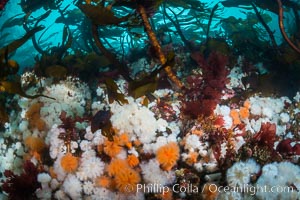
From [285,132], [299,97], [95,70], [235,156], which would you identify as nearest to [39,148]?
[95,70]

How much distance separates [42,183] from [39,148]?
1.98ft

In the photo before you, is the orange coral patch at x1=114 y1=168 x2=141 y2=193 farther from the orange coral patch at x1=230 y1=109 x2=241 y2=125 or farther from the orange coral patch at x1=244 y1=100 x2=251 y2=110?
the orange coral patch at x1=244 y1=100 x2=251 y2=110

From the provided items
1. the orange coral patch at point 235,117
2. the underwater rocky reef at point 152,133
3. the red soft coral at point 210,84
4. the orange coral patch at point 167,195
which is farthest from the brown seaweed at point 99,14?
A: the orange coral patch at point 167,195

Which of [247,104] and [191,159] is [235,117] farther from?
[191,159]

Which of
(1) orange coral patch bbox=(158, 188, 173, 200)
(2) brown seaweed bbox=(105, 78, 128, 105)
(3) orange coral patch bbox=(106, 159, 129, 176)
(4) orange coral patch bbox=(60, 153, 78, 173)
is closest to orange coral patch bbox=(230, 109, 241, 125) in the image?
(1) orange coral patch bbox=(158, 188, 173, 200)

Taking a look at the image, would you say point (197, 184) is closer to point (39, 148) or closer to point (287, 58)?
point (39, 148)

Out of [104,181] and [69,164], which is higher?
[69,164]

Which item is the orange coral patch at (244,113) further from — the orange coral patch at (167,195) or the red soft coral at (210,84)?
the orange coral patch at (167,195)

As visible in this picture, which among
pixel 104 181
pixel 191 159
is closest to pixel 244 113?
pixel 191 159

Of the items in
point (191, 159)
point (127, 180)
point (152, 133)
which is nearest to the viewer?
point (127, 180)

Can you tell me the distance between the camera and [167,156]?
3.38m

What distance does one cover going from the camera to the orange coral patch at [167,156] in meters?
3.37

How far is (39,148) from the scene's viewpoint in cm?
402

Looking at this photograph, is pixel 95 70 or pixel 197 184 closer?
pixel 197 184
